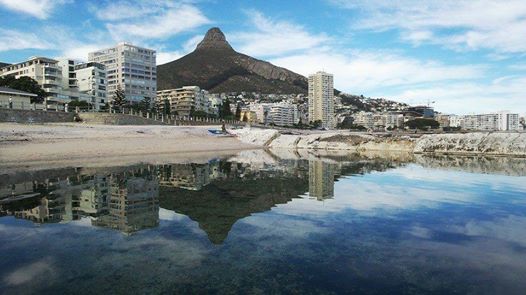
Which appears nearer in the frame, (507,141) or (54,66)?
(507,141)

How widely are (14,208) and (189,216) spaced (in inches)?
251

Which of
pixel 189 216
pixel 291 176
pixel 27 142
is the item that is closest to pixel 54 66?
pixel 27 142

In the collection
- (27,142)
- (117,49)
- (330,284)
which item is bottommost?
(330,284)

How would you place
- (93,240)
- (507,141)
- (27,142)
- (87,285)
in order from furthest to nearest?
(507,141) → (27,142) → (93,240) → (87,285)

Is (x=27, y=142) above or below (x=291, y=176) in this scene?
above

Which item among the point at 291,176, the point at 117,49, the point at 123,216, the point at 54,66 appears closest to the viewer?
the point at 123,216

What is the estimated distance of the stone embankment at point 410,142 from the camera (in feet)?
159

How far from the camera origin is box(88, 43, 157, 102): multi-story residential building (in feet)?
505

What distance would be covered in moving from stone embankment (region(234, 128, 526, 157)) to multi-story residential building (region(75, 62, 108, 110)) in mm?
63045

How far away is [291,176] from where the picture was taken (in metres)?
23.4

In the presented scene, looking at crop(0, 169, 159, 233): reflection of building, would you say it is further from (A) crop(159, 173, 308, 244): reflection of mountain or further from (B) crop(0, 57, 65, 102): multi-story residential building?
(B) crop(0, 57, 65, 102): multi-story residential building

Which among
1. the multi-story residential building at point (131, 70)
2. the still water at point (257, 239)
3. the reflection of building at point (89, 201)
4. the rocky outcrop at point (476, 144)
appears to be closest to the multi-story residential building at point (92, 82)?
the multi-story residential building at point (131, 70)

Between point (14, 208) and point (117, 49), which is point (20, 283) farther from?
point (117, 49)

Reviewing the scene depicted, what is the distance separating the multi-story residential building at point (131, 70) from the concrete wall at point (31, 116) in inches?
3782
